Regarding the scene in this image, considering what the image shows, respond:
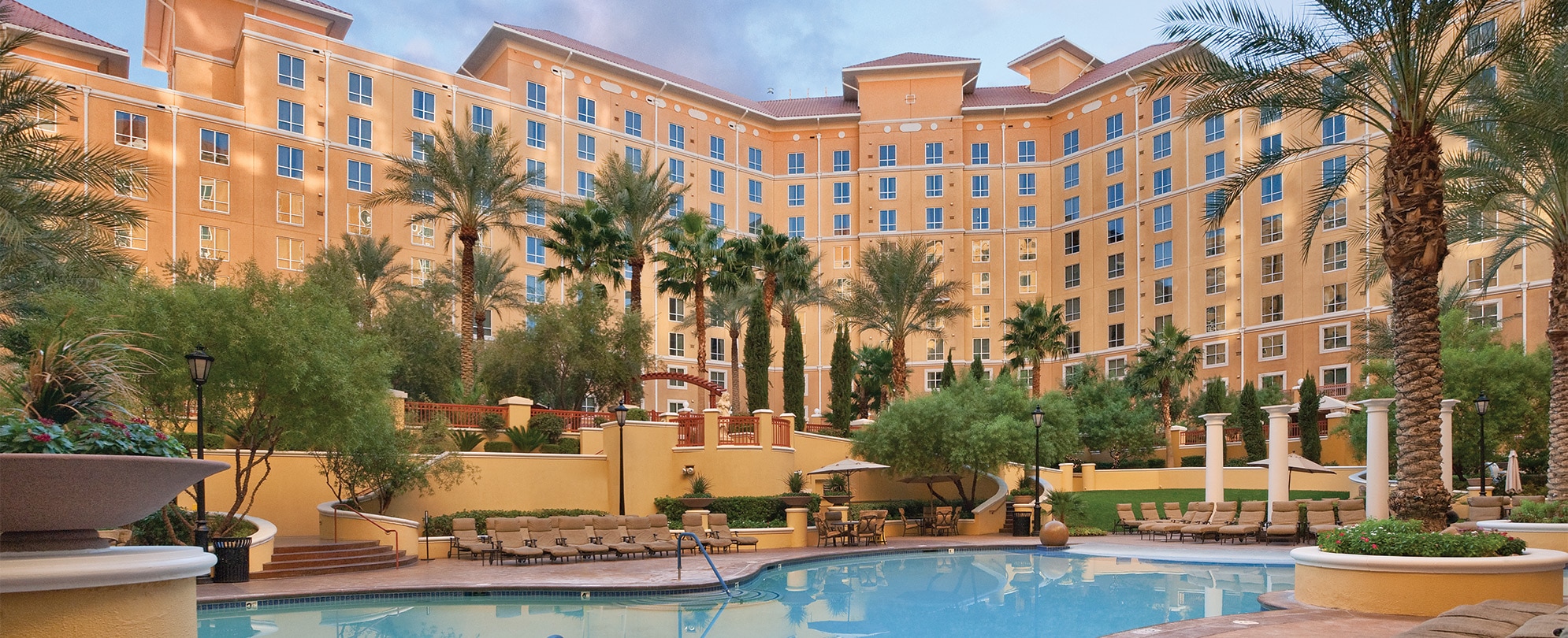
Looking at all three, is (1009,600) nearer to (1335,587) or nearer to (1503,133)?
(1335,587)

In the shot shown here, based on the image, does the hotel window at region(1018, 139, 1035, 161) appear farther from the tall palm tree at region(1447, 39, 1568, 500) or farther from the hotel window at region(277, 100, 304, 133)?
the tall palm tree at region(1447, 39, 1568, 500)

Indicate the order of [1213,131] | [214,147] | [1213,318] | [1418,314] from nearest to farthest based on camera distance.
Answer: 1. [1418,314]
2. [214,147]
3. [1213,318]
4. [1213,131]

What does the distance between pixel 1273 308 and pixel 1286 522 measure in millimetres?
38226

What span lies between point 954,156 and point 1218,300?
19599 millimetres

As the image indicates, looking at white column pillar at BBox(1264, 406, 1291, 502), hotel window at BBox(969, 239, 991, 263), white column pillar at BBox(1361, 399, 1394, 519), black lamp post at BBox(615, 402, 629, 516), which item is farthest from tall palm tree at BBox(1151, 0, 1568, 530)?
hotel window at BBox(969, 239, 991, 263)

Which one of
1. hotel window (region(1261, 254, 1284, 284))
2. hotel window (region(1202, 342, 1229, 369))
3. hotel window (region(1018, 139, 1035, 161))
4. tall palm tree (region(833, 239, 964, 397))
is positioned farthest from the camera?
hotel window (region(1018, 139, 1035, 161))

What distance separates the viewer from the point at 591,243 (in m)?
38.9

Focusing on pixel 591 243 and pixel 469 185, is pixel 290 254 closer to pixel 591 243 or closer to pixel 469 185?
pixel 469 185

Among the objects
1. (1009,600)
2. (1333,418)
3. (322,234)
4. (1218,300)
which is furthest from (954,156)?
(1009,600)

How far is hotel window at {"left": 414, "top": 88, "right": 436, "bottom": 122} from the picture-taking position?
58.8 m

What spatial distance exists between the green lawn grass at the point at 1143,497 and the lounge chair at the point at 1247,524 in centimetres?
603

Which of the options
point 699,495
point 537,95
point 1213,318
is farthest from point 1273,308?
point 699,495

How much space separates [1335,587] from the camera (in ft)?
41.9

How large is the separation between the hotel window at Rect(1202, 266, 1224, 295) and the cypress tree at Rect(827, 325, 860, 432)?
29.4 m
